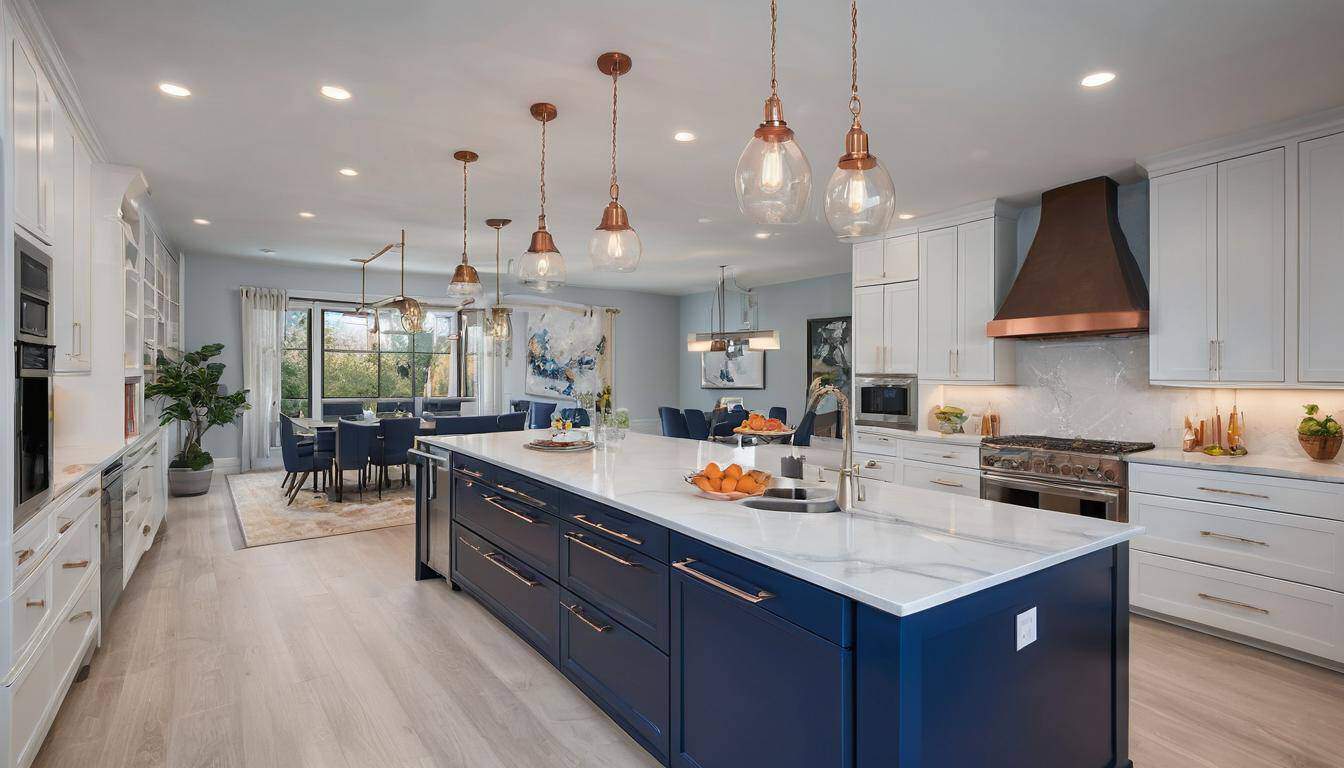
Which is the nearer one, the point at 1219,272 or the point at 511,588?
the point at 511,588

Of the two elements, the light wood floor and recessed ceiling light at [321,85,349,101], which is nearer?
the light wood floor

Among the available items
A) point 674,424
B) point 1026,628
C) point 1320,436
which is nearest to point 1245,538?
point 1320,436

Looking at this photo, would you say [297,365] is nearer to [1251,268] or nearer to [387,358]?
[387,358]

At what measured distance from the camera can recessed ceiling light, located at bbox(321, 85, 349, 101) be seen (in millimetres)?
2988

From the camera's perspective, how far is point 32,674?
2.10m

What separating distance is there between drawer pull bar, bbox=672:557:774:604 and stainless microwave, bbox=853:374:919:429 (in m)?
3.72

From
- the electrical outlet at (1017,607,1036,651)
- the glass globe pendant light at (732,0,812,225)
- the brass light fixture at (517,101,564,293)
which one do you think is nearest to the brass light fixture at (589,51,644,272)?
the brass light fixture at (517,101,564,293)

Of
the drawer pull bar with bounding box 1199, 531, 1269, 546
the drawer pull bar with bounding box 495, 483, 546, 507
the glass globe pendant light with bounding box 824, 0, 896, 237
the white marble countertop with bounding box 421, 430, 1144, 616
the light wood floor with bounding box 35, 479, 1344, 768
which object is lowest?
the light wood floor with bounding box 35, 479, 1344, 768

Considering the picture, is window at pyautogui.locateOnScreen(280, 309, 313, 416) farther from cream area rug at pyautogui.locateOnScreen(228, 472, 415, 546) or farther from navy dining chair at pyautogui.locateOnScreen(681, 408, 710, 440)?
navy dining chair at pyautogui.locateOnScreen(681, 408, 710, 440)

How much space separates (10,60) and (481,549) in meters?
2.57

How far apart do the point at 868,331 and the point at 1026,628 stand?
4.05 metres

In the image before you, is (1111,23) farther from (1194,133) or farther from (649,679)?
(649,679)

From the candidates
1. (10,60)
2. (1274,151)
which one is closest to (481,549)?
(10,60)

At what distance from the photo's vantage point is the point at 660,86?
2949 millimetres
